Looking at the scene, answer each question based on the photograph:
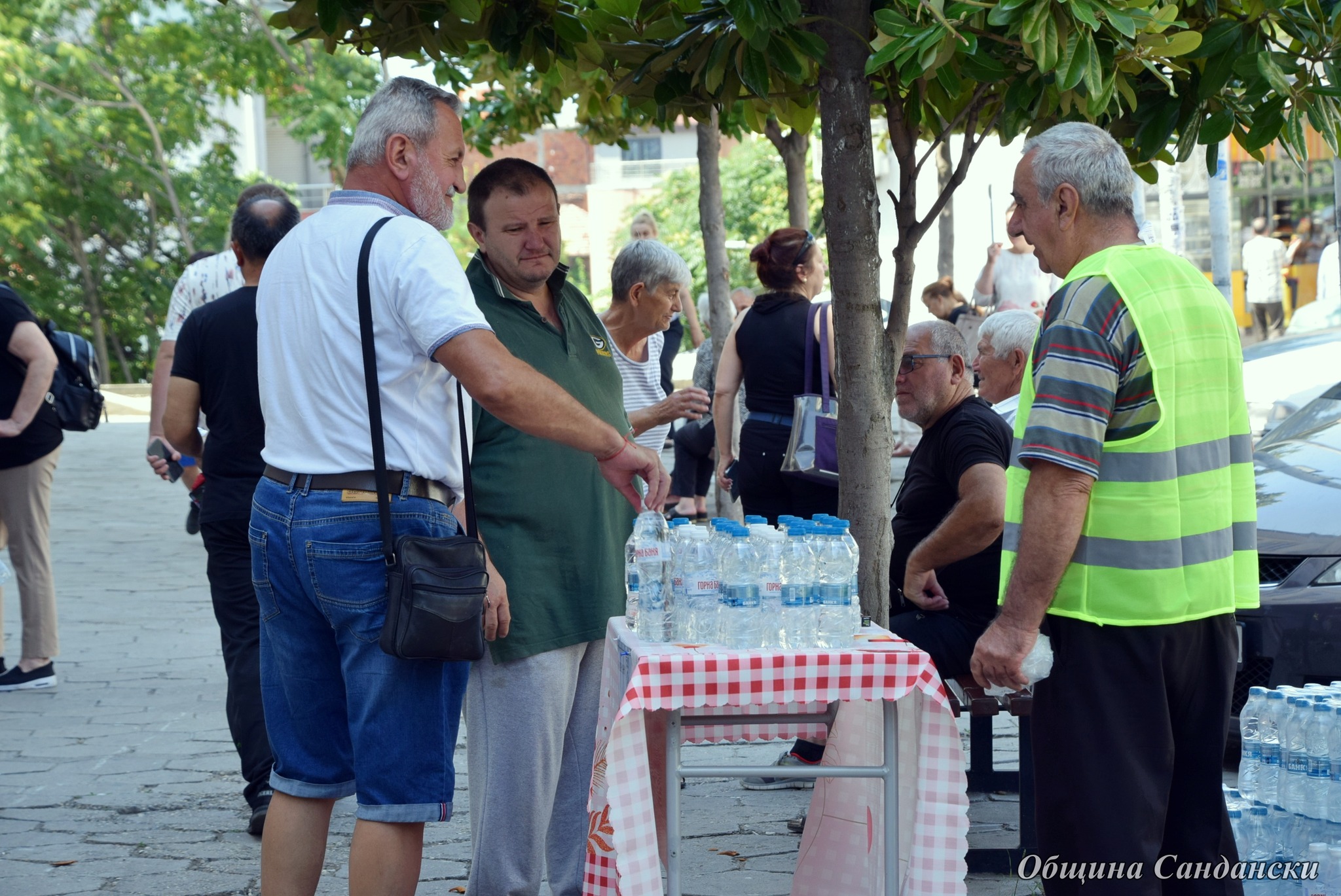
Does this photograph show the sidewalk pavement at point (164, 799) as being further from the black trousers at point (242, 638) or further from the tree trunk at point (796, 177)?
the tree trunk at point (796, 177)

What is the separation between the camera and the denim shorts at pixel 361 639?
3.09 metres

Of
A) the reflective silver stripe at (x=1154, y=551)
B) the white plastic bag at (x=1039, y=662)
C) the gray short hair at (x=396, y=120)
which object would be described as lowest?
the white plastic bag at (x=1039, y=662)

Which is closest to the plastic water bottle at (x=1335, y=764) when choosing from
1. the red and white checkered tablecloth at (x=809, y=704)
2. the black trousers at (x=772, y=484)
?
the red and white checkered tablecloth at (x=809, y=704)

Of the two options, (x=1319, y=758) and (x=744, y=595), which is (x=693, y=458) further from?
(x=744, y=595)

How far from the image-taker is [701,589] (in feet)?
10.8

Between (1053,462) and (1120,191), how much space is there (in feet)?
2.12

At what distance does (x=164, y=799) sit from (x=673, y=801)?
2668 millimetres

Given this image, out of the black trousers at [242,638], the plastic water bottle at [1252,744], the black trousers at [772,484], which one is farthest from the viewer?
the black trousers at [772,484]

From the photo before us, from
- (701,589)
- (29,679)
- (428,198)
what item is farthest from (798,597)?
(29,679)

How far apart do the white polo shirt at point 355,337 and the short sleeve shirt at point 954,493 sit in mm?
1947

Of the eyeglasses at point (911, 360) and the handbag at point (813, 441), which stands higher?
the eyeglasses at point (911, 360)

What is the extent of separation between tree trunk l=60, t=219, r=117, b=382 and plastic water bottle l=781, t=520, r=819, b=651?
1259 inches

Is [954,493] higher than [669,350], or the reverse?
[669,350]

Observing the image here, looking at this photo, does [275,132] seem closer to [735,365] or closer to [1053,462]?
[735,365]
